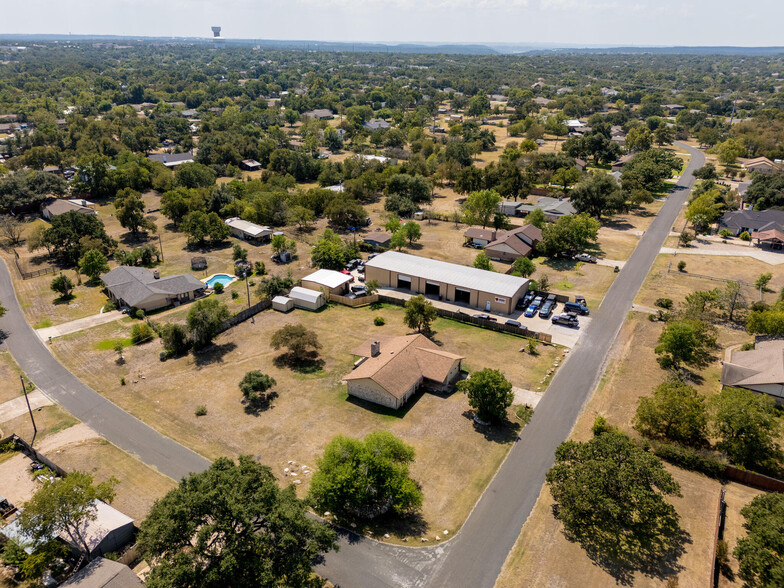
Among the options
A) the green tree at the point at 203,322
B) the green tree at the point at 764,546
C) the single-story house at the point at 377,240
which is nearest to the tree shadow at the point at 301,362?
the green tree at the point at 203,322

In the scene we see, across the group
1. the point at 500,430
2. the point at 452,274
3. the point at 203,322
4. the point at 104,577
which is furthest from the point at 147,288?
the point at 500,430

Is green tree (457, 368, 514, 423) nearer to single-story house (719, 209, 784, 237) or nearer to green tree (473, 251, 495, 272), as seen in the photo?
green tree (473, 251, 495, 272)

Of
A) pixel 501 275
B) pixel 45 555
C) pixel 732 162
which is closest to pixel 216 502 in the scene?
pixel 45 555

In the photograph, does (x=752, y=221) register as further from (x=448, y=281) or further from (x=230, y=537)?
(x=230, y=537)

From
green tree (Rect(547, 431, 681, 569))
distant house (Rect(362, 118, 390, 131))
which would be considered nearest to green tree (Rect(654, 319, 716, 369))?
green tree (Rect(547, 431, 681, 569))

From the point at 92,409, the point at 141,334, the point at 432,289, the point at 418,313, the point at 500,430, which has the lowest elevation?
the point at 92,409

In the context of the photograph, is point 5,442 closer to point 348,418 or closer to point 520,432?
point 348,418

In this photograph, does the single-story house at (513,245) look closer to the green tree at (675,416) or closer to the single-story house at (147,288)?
the green tree at (675,416)
